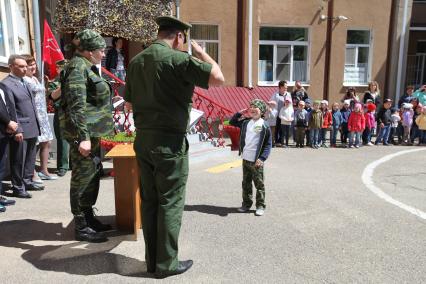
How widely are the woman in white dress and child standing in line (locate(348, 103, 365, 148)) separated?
781 centimetres

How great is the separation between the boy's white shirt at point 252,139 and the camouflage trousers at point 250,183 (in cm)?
9

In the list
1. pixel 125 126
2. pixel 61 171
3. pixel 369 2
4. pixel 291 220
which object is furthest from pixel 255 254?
pixel 369 2

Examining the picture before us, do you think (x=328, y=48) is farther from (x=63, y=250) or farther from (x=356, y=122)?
(x=63, y=250)

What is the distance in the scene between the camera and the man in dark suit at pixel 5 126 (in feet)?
16.2

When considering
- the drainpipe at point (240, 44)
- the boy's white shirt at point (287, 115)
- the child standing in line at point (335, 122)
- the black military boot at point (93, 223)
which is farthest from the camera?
the drainpipe at point (240, 44)

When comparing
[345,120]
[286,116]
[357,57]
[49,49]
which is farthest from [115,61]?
[357,57]

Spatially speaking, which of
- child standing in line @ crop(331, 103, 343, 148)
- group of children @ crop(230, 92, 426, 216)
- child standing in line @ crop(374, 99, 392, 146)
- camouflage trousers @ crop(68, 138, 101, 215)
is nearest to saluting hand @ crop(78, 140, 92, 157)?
camouflage trousers @ crop(68, 138, 101, 215)

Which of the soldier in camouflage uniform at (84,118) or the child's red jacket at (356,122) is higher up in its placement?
the soldier in camouflage uniform at (84,118)

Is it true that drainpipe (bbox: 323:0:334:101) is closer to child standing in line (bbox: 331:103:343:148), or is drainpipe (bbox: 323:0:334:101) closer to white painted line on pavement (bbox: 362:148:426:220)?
child standing in line (bbox: 331:103:343:148)

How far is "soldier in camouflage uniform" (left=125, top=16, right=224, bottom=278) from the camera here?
9.74ft

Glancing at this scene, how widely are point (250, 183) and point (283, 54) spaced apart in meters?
9.72

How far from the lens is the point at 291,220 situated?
4.76m

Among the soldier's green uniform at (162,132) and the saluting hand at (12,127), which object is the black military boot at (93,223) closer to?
the soldier's green uniform at (162,132)

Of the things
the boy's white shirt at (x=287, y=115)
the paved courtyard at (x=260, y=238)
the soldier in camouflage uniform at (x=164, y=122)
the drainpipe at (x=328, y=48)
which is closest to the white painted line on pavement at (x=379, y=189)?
the paved courtyard at (x=260, y=238)
